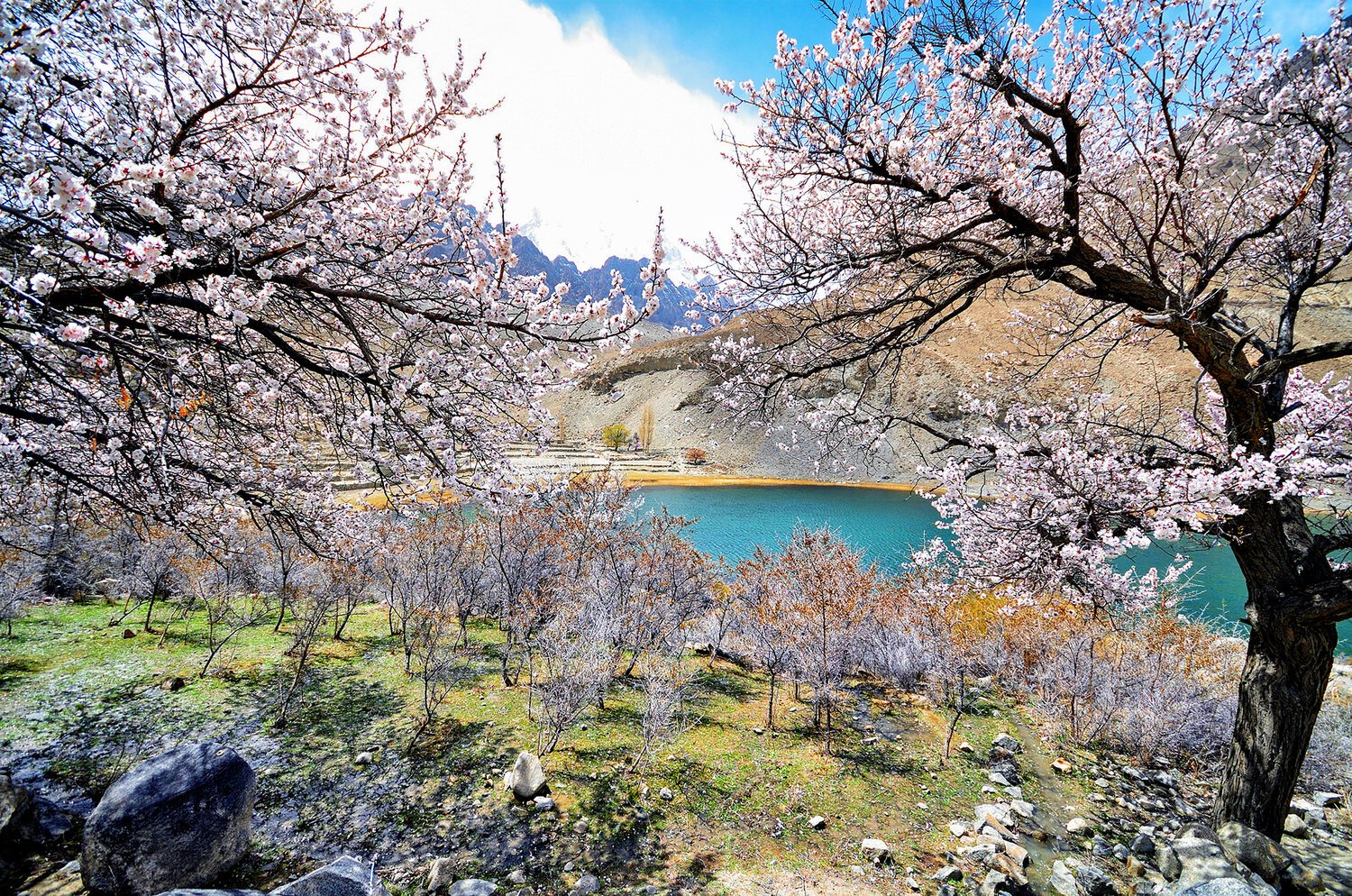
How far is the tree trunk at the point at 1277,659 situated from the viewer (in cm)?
374

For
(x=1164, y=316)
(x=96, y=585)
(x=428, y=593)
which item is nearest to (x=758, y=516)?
(x=428, y=593)

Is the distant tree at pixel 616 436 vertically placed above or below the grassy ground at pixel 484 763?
above

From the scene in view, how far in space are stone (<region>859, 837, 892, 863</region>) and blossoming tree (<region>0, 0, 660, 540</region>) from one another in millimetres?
4602

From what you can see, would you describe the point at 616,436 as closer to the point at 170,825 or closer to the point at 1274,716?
the point at 170,825

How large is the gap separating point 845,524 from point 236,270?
26.5 meters

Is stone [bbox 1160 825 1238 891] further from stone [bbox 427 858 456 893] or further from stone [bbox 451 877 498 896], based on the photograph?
stone [bbox 427 858 456 893]

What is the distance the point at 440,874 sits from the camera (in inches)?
156

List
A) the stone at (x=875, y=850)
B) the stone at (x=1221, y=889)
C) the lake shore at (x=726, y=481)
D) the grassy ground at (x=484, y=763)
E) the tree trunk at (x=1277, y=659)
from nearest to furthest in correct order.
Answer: the stone at (x=1221, y=889) < the tree trunk at (x=1277, y=659) < the grassy ground at (x=484, y=763) < the stone at (x=875, y=850) < the lake shore at (x=726, y=481)

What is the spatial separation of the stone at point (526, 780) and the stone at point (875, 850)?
2924mm

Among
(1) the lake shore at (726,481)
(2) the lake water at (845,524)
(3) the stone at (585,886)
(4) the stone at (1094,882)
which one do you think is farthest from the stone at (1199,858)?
(1) the lake shore at (726,481)

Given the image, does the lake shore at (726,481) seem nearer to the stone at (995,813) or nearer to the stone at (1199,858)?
the stone at (995,813)

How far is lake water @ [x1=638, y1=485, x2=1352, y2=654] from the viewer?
596 inches

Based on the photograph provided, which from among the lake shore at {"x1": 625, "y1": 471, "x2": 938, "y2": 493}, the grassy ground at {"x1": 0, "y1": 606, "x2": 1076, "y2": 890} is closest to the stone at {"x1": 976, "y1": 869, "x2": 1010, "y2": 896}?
the grassy ground at {"x1": 0, "y1": 606, "x2": 1076, "y2": 890}

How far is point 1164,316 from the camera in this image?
9.86ft
